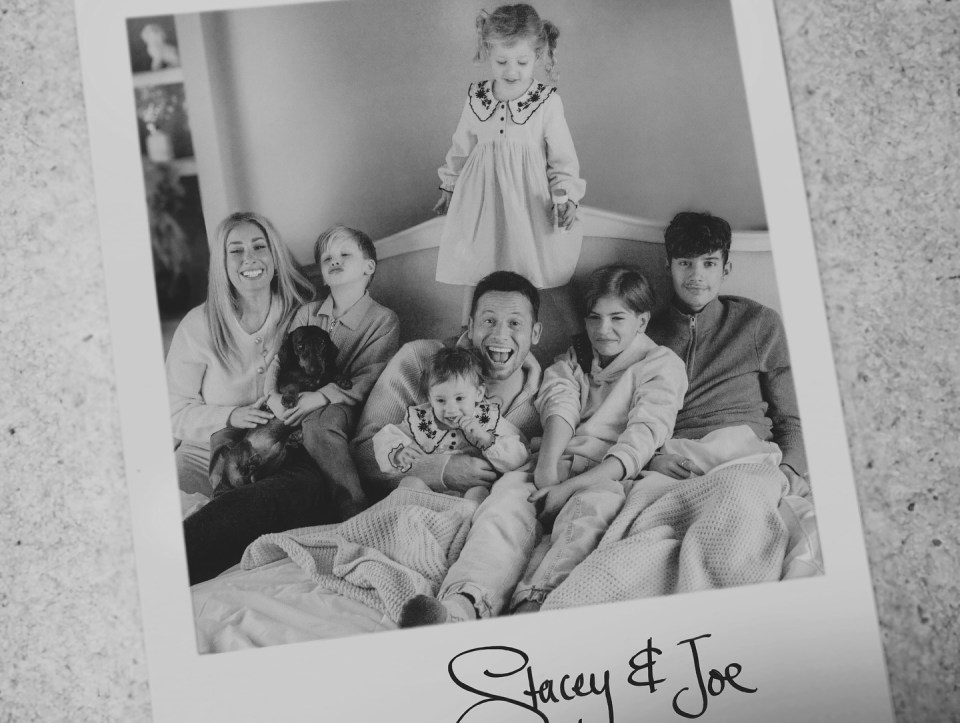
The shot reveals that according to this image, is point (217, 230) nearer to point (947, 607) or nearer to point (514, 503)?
point (514, 503)

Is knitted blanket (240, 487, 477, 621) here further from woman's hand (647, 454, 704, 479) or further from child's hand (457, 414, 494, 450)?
woman's hand (647, 454, 704, 479)

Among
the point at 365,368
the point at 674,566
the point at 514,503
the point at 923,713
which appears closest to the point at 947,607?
the point at 923,713

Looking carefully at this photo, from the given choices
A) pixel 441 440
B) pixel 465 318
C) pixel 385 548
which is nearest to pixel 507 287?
pixel 465 318

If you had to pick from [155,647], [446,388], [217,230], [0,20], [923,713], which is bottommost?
[923,713]

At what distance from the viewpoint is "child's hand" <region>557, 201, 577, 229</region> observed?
0.63m

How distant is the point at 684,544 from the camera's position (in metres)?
0.59

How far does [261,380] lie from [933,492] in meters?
0.59

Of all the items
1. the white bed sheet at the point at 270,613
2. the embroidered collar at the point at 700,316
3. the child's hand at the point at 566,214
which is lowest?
the white bed sheet at the point at 270,613

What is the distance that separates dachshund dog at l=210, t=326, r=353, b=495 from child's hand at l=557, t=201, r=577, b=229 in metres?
0.23

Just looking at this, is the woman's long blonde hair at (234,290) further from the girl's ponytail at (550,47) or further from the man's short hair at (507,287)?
the girl's ponytail at (550,47)

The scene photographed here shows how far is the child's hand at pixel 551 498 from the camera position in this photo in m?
0.61

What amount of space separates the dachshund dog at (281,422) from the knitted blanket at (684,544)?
263 millimetres

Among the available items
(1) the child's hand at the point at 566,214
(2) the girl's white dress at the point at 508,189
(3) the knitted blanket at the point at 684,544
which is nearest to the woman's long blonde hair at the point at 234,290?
(2) the girl's white dress at the point at 508,189

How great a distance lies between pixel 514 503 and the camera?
1.98ft
